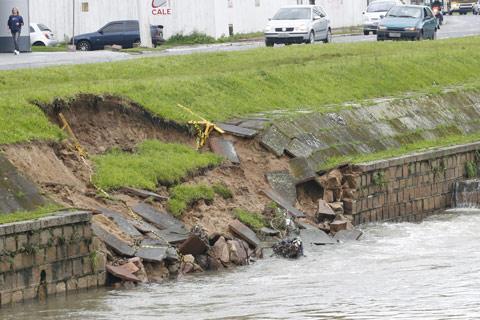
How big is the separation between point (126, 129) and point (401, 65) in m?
12.6

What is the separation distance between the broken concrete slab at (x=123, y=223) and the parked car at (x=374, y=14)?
149 feet

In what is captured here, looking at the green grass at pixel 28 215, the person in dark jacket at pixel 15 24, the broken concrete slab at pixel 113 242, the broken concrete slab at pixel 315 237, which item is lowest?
the broken concrete slab at pixel 315 237

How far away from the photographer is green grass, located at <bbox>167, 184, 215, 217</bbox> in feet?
66.9

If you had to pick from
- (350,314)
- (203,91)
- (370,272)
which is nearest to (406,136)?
(203,91)

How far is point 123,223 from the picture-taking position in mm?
19031

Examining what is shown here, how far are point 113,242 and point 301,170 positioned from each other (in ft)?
19.0

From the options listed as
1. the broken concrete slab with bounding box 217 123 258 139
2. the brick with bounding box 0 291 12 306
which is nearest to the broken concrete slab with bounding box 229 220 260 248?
the broken concrete slab with bounding box 217 123 258 139

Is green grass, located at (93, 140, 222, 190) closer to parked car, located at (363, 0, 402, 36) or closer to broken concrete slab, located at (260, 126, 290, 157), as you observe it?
broken concrete slab, located at (260, 126, 290, 157)

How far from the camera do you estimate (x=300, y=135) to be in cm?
2450

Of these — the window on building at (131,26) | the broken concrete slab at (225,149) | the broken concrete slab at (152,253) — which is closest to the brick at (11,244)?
the broken concrete slab at (152,253)

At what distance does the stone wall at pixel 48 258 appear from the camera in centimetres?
1652

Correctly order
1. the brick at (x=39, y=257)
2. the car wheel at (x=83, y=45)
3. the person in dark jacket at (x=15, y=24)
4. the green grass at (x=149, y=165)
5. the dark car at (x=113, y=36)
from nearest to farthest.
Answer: the brick at (x=39, y=257) < the green grass at (x=149, y=165) < the person in dark jacket at (x=15, y=24) < the dark car at (x=113, y=36) < the car wheel at (x=83, y=45)

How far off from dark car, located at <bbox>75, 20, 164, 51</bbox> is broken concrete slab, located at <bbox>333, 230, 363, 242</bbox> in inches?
1391

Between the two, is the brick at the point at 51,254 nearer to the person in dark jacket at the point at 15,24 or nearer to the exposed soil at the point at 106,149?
the exposed soil at the point at 106,149
